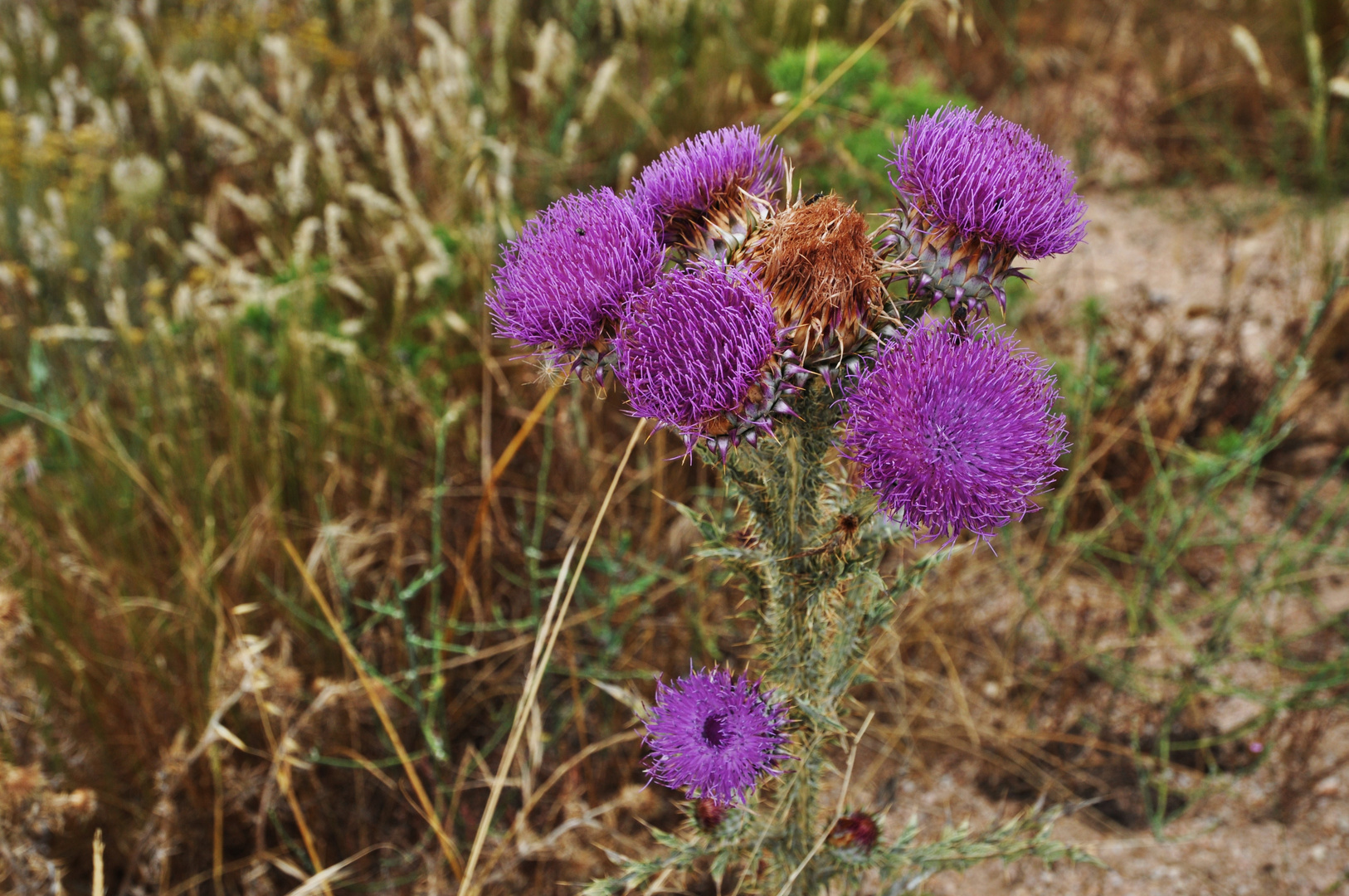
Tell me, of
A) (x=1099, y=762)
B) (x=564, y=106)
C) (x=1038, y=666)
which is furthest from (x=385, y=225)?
(x=1099, y=762)

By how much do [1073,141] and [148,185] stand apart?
436 centimetres

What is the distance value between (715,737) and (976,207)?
0.93 meters

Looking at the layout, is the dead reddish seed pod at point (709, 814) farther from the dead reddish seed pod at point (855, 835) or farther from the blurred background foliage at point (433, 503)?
the blurred background foliage at point (433, 503)

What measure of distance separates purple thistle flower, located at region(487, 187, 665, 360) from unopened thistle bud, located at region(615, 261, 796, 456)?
0.33 ft

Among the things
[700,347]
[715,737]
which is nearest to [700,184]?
[700,347]

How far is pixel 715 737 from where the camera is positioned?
1449 millimetres

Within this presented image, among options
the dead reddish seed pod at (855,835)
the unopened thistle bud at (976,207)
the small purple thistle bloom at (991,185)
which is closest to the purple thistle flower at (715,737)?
the dead reddish seed pod at (855,835)

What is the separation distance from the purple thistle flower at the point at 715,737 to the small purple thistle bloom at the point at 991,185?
827 mm

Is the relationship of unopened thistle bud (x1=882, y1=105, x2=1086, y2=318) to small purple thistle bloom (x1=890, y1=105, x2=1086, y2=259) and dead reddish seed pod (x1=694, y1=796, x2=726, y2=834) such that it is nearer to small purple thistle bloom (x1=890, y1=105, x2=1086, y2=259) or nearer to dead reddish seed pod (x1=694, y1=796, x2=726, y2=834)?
small purple thistle bloom (x1=890, y1=105, x2=1086, y2=259)

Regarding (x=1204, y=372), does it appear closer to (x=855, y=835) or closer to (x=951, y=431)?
(x=855, y=835)

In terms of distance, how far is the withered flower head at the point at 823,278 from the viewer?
1361mm

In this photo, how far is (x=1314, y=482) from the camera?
3.32m

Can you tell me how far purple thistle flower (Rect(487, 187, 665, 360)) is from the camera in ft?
4.83

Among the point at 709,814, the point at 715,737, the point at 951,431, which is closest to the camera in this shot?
the point at 951,431
